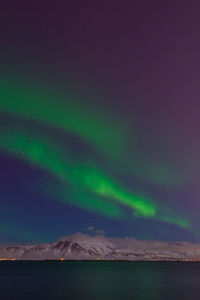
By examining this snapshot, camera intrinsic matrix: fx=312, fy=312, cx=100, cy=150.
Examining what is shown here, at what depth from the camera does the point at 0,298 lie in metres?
94.9

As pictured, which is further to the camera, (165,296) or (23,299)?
(165,296)

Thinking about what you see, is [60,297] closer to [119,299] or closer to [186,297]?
Result: [119,299]

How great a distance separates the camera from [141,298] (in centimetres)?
9494

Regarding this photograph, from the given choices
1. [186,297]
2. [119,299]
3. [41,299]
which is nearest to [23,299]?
[41,299]

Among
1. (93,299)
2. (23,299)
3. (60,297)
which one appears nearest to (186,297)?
(93,299)

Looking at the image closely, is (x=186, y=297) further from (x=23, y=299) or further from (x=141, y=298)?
(x=23, y=299)

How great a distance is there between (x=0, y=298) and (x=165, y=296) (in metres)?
51.2

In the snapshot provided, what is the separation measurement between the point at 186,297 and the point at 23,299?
50.0m

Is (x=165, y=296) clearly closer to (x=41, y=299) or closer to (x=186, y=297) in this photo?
(x=186, y=297)

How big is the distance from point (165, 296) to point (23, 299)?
44.0m

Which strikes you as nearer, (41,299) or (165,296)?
(41,299)

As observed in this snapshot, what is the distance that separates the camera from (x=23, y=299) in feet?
303

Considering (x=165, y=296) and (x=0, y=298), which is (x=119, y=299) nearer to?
(x=165, y=296)

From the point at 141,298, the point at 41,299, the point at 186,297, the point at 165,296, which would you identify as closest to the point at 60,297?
the point at 41,299
